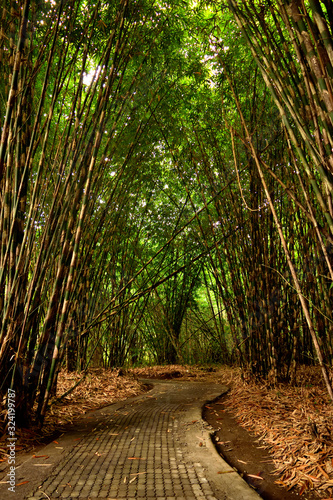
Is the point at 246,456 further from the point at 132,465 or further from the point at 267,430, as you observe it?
the point at 132,465

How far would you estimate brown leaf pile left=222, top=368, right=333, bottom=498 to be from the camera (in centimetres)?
104

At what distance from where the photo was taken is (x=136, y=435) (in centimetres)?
146

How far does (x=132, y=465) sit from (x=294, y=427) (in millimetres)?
675

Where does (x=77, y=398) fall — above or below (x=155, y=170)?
below

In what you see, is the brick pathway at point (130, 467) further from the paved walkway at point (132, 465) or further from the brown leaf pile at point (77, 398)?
the brown leaf pile at point (77, 398)

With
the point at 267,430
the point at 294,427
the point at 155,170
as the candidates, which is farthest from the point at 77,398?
the point at 155,170

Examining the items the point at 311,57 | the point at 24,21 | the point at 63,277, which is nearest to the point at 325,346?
the point at 63,277

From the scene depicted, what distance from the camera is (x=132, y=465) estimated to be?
1.14m

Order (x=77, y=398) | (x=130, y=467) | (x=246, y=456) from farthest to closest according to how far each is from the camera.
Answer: (x=77, y=398) → (x=246, y=456) → (x=130, y=467)

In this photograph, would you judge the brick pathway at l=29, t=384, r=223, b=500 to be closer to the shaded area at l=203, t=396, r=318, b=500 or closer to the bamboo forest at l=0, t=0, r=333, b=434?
the shaded area at l=203, t=396, r=318, b=500

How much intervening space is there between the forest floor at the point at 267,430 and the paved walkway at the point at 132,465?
94mm

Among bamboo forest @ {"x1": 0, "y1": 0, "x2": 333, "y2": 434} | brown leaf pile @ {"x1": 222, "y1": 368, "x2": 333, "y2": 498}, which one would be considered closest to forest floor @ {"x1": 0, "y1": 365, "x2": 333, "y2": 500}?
brown leaf pile @ {"x1": 222, "y1": 368, "x2": 333, "y2": 498}

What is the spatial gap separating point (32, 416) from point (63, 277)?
67cm

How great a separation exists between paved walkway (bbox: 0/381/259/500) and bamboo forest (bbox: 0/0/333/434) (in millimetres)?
291
